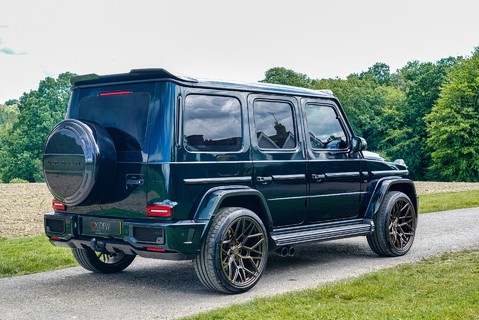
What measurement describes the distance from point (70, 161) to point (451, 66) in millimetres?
56005

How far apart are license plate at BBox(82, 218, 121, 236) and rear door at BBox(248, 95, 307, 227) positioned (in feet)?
4.95

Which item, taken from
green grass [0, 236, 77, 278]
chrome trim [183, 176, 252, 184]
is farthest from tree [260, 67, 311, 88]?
chrome trim [183, 176, 252, 184]

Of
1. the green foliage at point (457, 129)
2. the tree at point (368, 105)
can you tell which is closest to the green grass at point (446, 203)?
the green foliage at point (457, 129)

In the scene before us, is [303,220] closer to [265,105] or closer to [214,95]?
[265,105]

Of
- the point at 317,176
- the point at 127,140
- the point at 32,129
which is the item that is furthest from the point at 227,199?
the point at 32,129

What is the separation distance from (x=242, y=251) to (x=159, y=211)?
102 centimetres

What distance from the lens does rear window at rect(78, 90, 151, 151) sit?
6.40m

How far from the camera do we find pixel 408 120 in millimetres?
57156

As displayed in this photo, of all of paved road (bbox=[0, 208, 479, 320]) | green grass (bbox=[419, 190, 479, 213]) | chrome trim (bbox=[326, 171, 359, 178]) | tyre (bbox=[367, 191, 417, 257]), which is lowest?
green grass (bbox=[419, 190, 479, 213])

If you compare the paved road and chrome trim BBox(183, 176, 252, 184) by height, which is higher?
chrome trim BBox(183, 176, 252, 184)

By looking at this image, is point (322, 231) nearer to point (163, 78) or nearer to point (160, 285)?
point (160, 285)

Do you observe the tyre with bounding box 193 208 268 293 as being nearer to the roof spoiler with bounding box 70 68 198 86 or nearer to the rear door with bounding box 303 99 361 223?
the rear door with bounding box 303 99 361 223

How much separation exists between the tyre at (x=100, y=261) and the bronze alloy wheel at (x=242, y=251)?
186 centimetres

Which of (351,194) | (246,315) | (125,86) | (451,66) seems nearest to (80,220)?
(125,86)
